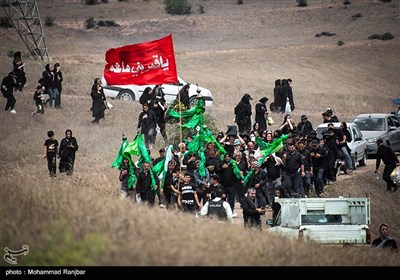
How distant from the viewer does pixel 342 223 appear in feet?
74.5

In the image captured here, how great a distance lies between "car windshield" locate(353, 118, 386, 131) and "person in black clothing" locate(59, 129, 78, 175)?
42.7 feet


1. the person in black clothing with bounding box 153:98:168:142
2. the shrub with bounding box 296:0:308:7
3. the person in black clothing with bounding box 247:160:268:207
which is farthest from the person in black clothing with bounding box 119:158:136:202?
the shrub with bounding box 296:0:308:7

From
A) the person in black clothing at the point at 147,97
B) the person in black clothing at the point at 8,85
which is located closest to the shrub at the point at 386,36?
the person in black clothing at the point at 8,85

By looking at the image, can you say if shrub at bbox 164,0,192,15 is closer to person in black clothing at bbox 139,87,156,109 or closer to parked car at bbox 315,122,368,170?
person in black clothing at bbox 139,87,156,109

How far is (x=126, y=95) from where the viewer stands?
154ft

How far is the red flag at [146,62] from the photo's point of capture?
91.9 feet

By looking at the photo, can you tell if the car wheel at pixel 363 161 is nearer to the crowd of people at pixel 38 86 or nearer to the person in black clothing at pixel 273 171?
the person in black clothing at pixel 273 171

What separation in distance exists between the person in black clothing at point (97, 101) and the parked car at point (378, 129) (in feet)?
29.1

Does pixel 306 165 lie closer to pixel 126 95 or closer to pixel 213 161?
pixel 213 161

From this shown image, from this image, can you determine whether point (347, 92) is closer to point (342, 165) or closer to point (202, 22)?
point (342, 165)

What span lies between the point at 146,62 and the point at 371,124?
1336 cm

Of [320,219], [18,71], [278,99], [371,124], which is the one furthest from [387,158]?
[18,71]
